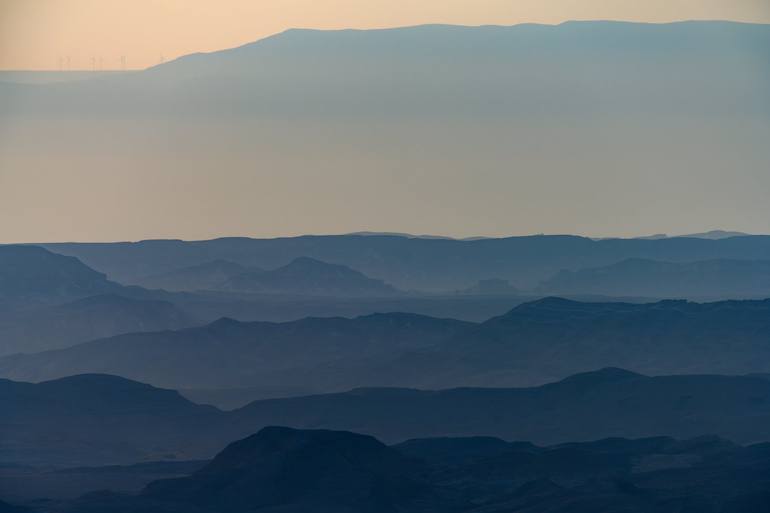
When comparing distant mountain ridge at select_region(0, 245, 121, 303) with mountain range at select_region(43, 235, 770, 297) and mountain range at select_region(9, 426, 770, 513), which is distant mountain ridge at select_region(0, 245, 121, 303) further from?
mountain range at select_region(9, 426, 770, 513)

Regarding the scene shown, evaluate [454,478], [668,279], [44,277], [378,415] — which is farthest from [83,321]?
[668,279]

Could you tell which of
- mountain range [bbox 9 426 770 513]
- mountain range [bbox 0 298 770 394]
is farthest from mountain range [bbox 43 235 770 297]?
mountain range [bbox 9 426 770 513]

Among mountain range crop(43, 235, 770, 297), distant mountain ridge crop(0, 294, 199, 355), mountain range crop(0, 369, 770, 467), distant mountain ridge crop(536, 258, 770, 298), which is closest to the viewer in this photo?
mountain range crop(0, 369, 770, 467)

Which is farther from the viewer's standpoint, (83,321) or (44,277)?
(83,321)

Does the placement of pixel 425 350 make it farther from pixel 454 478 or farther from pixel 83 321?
pixel 83 321

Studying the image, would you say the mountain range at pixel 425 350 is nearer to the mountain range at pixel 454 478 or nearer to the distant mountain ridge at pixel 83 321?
the distant mountain ridge at pixel 83 321

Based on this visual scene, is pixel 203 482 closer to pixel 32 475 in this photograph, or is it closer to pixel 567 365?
pixel 32 475

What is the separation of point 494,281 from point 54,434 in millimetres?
11734

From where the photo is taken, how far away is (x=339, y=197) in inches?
1173

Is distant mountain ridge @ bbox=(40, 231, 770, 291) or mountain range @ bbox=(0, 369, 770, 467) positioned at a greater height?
distant mountain ridge @ bbox=(40, 231, 770, 291)

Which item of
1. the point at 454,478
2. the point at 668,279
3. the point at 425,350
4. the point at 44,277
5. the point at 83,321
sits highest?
the point at 44,277

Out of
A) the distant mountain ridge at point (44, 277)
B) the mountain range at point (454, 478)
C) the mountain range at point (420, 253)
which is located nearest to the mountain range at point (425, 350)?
the mountain range at point (420, 253)

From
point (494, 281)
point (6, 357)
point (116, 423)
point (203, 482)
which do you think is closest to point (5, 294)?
point (6, 357)

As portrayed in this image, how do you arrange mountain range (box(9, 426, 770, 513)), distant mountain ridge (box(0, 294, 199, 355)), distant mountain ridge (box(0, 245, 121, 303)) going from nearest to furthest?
mountain range (box(9, 426, 770, 513)) < distant mountain ridge (box(0, 245, 121, 303)) < distant mountain ridge (box(0, 294, 199, 355))
